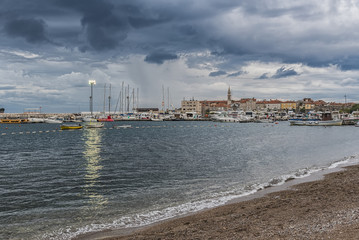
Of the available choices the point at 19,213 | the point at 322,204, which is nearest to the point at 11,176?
the point at 19,213

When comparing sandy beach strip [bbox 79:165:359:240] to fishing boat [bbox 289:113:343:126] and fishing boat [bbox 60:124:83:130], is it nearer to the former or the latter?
fishing boat [bbox 60:124:83:130]

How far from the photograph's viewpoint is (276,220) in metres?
10.6

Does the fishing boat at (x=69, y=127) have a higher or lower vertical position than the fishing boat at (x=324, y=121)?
lower

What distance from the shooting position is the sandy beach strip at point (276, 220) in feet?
29.7

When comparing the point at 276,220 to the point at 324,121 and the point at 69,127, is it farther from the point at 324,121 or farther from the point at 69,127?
the point at 324,121

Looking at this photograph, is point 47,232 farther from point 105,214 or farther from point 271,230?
point 271,230

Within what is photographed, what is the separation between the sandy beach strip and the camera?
905 centimetres

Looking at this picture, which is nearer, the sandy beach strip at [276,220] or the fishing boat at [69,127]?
the sandy beach strip at [276,220]

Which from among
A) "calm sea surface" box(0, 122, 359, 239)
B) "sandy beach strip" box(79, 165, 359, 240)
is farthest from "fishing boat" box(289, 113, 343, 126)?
"sandy beach strip" box(79, 165, 359, 240)

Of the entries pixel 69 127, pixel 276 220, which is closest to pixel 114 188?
pixel 276 220

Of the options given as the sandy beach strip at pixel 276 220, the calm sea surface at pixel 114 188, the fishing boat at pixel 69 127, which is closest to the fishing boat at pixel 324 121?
the fishing boat at pixel 69 127

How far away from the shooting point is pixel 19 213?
1404cm

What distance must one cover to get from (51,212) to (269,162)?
21639mm

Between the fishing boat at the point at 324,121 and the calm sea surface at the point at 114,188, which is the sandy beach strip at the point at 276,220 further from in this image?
the fishing boat at the point at 324,121
